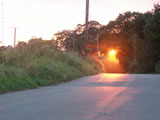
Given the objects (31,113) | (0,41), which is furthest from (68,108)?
(0,41)

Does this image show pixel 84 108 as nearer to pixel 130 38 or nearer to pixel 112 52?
pixel 130 38

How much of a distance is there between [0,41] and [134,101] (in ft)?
37.1

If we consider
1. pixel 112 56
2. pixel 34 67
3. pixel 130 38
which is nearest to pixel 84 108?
pixel 34 67

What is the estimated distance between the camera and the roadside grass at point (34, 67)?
15.1 m

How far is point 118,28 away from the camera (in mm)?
61375

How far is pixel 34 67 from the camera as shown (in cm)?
1859

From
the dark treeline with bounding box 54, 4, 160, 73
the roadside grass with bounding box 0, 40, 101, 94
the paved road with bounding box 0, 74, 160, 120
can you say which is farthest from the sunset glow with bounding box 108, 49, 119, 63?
the paved road with bounding box 0, 74, 160, 120

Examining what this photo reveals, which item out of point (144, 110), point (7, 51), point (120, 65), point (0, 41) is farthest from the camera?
point (120, 65)

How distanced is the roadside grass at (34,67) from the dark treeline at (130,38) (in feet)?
50.2

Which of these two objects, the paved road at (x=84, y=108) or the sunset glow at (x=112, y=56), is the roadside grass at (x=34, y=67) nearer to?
the paved road at (x=84, y=108)

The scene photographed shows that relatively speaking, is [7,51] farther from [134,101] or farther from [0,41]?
[134,101]

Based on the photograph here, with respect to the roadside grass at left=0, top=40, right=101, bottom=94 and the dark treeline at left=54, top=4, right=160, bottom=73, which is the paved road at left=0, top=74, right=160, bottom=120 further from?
the dark treeline at left=54, top=4, right=160, bottom=73

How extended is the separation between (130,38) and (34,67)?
138ft

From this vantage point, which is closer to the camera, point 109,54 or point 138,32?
point 138,32
